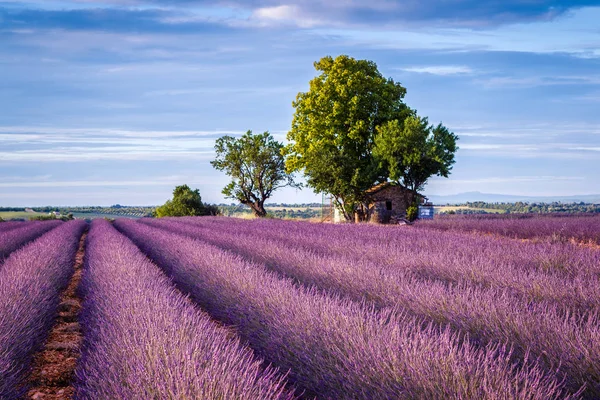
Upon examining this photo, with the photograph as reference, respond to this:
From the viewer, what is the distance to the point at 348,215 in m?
28.8

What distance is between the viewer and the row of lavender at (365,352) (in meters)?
2.68

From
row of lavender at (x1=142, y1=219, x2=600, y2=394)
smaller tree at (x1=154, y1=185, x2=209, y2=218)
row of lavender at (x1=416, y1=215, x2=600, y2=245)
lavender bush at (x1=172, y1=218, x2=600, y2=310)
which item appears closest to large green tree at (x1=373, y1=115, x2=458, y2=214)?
row of lavender at (x1=416, y1=215, x2=600, y2=245)

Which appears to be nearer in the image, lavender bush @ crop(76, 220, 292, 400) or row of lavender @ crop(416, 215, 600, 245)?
lavender bush @ crop(76, 220, 292, 400)

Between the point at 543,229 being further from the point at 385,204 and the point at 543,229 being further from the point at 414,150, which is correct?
the point at 385,204

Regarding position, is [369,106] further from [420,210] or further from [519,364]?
[519,364]

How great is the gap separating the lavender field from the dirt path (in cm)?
4

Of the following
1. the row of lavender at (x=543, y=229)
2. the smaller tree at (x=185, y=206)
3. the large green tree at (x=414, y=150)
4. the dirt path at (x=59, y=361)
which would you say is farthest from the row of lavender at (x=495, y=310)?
the smaller tree at (x=185, y=206)

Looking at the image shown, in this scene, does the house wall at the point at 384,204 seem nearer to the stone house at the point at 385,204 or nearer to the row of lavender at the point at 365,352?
the stone house at the point at 385,204

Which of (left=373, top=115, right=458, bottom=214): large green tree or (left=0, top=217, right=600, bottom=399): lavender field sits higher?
(left=373, top=115, right=458, bottom=214): large green tree

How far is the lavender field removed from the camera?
2.78 meters

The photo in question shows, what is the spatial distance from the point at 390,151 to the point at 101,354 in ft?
71.7

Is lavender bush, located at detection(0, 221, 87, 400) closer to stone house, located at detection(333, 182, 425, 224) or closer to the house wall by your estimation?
stone house, located at detection(333, 182, 425, 224)

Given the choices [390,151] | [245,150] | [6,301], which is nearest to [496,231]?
[390,151]

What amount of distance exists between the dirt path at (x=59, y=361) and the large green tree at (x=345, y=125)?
19950 mm
